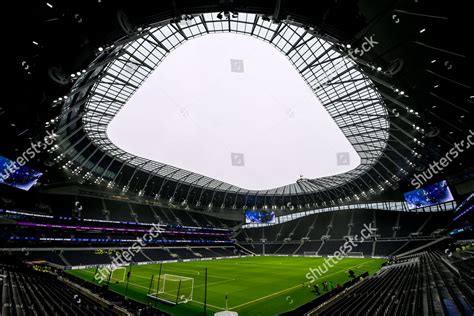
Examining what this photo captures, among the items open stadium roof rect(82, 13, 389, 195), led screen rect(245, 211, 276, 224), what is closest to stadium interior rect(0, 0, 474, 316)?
open stadium roof rect(82, 13, 389, 195)

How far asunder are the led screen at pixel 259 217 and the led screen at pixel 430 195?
1797 inches

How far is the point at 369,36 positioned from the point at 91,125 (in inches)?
1645

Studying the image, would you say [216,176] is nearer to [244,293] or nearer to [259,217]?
[259,217]

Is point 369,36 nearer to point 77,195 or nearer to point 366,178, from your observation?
point 366,178

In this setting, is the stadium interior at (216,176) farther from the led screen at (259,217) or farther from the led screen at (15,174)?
the led screen at (259,217)

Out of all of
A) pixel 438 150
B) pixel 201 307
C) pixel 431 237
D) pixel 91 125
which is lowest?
pixel 201 307

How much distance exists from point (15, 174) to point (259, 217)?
73.6 meters

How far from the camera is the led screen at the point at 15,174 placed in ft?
107

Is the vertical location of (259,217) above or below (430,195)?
above

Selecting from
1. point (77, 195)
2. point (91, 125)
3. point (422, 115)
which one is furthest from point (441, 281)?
point (77, 195)

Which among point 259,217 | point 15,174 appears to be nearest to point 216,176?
point 259,217

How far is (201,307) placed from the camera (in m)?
21.3

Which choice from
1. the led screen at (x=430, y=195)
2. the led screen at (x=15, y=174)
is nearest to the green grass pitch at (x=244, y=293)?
the led screen at (x=15, y=174)

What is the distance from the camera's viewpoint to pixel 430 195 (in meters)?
52.9
